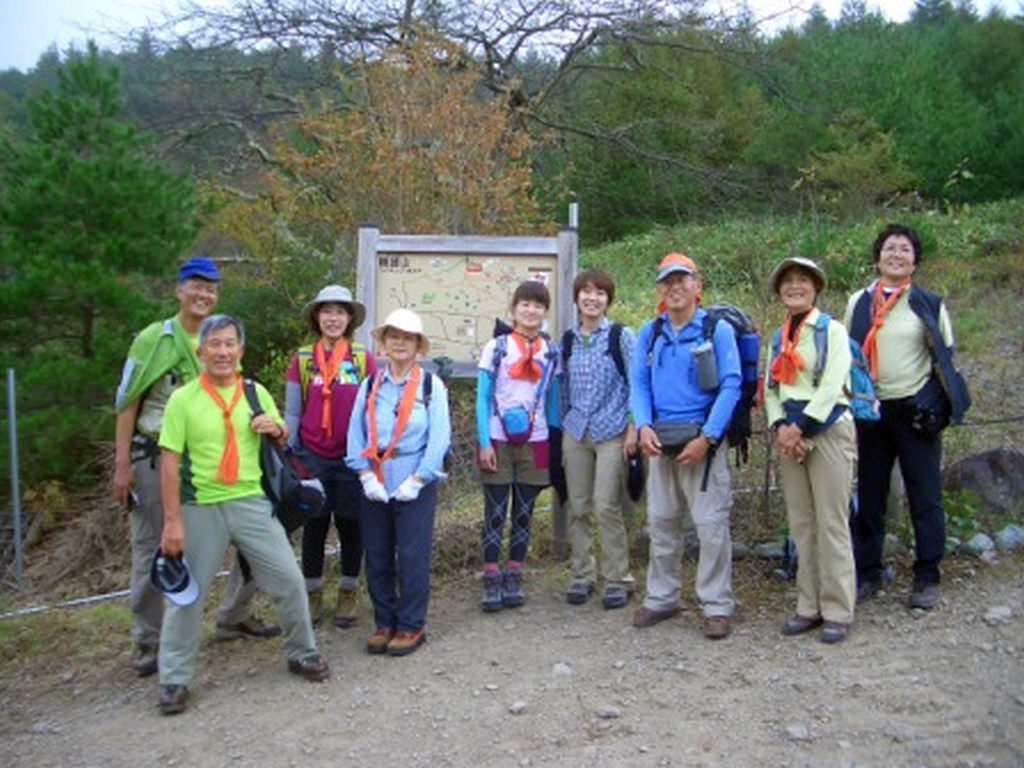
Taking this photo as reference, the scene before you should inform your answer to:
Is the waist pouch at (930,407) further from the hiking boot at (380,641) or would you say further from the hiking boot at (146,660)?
the hiking boot at (146,660)

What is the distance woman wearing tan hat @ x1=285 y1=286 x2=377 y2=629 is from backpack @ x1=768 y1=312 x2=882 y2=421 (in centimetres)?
213

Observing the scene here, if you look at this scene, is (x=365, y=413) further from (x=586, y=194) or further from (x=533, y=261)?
(x=586, y=194)

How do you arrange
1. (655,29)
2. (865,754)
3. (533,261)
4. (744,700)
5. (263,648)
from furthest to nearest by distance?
(655,29) < (533,261) < (263,648) < (744,700) < (865,754)

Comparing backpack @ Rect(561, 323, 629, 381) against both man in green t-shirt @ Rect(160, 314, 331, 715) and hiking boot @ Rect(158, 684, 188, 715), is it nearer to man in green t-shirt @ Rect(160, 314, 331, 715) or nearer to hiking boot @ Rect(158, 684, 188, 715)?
man in green t-shirt @ Rect(160, 314, 331, 715)

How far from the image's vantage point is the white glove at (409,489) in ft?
16.2

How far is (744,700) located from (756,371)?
63.1 inches

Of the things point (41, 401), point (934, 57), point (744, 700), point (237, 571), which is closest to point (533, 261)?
point (237, 571)

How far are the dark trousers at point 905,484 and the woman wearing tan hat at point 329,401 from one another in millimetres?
2546

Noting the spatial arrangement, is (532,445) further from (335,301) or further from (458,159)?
(458,159)

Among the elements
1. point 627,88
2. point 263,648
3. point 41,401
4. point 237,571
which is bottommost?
point 263,648

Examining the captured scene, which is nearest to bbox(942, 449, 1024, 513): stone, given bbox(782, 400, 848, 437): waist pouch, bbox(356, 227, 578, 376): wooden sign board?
bbox(782, 400, 848, 437): waist pouch

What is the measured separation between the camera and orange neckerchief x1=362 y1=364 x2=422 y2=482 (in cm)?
500

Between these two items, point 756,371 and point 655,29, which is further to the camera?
point 655,29

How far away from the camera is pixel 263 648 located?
5395mm
